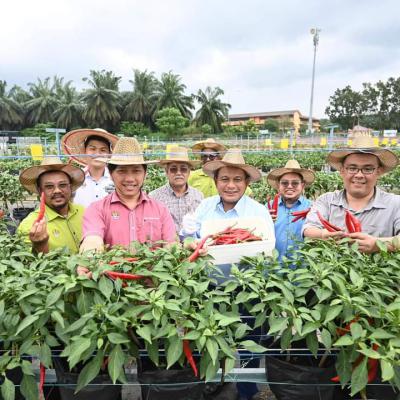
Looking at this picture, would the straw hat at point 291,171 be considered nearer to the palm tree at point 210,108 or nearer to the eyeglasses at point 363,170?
the eyeglasses at point 363,170

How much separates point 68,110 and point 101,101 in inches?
201

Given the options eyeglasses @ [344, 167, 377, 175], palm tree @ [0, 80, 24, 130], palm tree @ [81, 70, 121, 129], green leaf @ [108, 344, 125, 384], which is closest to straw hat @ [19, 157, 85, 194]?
green leaf @ [108, 344, 125, 384]

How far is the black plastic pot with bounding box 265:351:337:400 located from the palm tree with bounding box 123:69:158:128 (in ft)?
177

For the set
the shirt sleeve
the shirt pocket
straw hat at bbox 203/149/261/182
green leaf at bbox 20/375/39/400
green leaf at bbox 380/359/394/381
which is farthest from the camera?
straw hat at bbox 203/149/261/182

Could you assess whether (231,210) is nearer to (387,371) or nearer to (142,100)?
(387,371)

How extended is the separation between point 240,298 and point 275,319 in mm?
187

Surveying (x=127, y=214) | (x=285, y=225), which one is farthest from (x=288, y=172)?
(x=127, y=214)

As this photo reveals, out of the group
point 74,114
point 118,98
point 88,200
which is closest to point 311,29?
point 118,98

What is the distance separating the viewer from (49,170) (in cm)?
300

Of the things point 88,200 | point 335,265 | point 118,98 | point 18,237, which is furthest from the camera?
point 118,98

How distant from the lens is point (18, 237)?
8.24 ft

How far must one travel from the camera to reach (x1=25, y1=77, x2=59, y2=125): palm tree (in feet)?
180

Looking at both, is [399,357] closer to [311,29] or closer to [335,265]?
[335,265]

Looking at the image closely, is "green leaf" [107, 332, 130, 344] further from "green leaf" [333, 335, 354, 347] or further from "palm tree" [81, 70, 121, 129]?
"palm tree" [81, 70, 121, 129]
